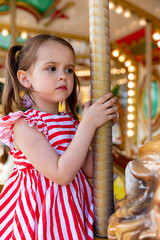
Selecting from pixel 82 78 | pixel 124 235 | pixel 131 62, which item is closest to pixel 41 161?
pixel 124 235

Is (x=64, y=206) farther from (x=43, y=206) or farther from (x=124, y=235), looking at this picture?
(x=124, y=235)

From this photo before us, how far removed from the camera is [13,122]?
0.78 meters

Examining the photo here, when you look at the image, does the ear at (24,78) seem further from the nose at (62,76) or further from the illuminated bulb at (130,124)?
the illuminated bulb at (130,124)

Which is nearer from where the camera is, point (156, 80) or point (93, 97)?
point (93, 97)

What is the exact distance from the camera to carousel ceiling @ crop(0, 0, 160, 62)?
3.23 m

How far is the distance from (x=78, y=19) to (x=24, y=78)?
318 centimetres

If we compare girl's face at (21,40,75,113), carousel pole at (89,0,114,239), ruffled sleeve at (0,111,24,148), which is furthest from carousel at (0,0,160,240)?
ruffled sleeve at (0,111,24,148)

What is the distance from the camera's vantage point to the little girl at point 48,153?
0.69 metres

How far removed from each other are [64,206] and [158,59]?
4410 mm

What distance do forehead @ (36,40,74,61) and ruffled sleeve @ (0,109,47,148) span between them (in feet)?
0.53

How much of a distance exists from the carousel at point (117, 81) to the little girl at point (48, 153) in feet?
0.14

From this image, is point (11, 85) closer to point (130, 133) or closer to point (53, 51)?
point (53, 51)

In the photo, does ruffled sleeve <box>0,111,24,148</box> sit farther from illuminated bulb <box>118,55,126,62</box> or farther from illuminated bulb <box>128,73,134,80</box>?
illuminated bulb <box>128,73,134,80</box>

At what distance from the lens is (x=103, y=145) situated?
26.7 inches
